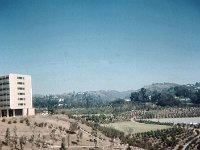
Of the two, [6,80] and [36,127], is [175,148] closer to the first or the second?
[36,127]

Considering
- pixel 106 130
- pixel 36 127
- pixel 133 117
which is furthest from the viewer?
pixel 133 117

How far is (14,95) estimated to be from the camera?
290ft

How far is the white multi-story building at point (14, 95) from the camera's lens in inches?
3455

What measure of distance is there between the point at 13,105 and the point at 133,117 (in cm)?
6192

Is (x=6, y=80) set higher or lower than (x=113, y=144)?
higher

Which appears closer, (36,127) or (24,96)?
(36,127)

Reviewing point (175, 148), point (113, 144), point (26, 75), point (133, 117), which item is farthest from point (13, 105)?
point (133, 117)

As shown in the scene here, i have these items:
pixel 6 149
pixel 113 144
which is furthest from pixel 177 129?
pixel 6 149

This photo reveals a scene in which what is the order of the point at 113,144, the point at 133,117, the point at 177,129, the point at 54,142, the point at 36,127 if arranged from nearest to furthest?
the point at 54,142
the point at 113,144
the point at 36,127
the point at 177,129
the point at 133,117

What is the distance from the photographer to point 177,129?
96562 millimetres

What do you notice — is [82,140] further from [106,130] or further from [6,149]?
[6,149]

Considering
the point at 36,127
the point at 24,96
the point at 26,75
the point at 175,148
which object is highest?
the point at 26,75

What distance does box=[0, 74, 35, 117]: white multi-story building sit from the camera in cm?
8776

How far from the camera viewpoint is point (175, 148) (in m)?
75.2
